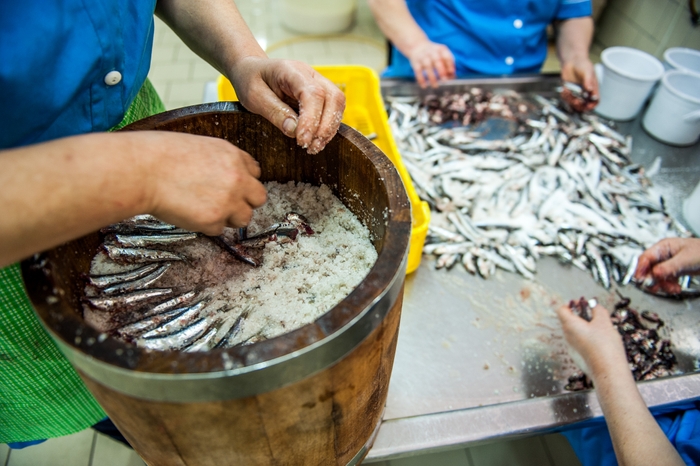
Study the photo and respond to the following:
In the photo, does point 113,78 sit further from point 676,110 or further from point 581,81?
point 676,110

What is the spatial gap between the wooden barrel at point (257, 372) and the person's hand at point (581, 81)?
2.34m

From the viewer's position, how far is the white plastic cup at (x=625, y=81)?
2668 millimetres

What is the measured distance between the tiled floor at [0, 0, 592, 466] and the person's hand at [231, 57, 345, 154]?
1.79 meters

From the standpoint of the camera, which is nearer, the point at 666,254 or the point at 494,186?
the point at 666,254

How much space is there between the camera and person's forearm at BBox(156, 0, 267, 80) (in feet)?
4.29

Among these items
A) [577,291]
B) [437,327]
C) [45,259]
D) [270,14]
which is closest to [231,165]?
[45,259]

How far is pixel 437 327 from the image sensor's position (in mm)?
1842

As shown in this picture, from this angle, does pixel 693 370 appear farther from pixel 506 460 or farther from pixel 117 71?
pixel 117 71

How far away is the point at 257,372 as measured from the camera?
70 centimetres

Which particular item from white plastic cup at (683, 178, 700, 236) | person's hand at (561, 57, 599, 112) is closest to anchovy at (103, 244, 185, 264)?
white plastic cup at (683, 178, 700, 236)

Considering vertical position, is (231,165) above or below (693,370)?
above

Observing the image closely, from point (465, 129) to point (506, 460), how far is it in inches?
74.4

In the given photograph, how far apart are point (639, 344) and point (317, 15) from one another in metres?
5.10

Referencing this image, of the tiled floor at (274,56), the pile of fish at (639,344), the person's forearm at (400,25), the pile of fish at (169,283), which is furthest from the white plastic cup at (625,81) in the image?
the pile of fish at (169,283)
